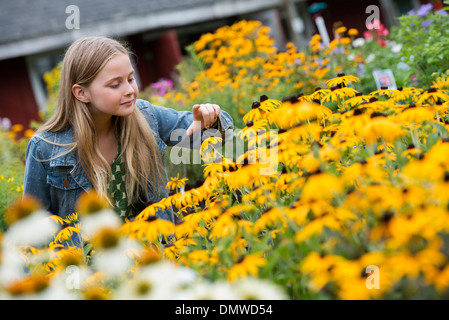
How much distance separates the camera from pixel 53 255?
1.43 meters

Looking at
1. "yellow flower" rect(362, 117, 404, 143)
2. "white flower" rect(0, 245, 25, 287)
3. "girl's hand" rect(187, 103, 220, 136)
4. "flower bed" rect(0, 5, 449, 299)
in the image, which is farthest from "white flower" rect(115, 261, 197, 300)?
"girl's hand" rect(187, 103, 220, 136)

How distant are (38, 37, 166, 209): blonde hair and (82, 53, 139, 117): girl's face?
40mm

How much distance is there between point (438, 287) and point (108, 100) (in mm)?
1513

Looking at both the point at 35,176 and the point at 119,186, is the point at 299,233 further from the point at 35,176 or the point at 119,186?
the point at 35,176

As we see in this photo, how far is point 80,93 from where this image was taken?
2.19 m

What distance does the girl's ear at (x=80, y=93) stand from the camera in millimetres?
2170

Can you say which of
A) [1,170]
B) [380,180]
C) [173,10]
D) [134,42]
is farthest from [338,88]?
[134,42]

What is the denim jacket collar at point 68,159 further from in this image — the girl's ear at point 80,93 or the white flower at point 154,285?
the white flower at point 154,285

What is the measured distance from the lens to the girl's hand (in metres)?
2.05

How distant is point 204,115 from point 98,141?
1.98 ft

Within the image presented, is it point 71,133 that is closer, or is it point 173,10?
point 71,133

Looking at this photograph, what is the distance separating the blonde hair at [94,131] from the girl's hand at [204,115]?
31 centimetres

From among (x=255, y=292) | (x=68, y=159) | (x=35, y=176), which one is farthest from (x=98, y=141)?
(x=255, y=292)
